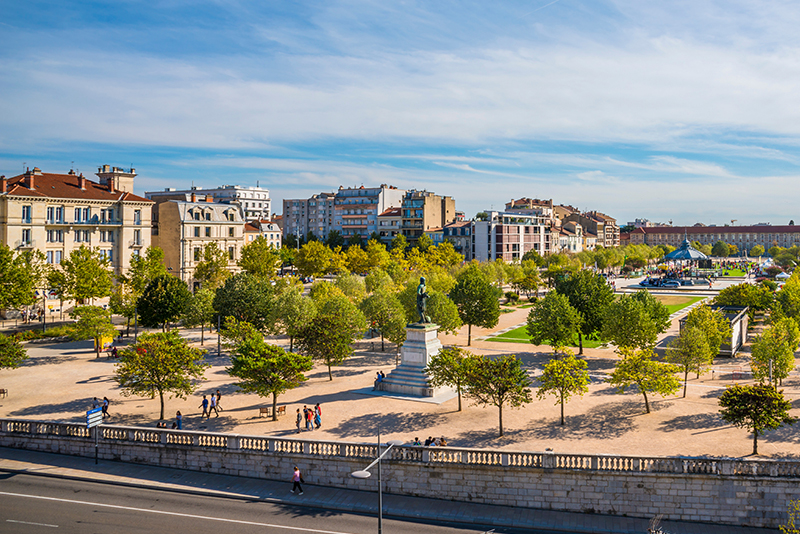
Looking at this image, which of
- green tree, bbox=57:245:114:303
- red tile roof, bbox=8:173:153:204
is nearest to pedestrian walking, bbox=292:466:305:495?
green tree, bbox=57:245:114:303

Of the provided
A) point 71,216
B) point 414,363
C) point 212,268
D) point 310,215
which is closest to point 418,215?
point 310,215

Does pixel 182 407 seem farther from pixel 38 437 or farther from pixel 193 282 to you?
pixel 193 282

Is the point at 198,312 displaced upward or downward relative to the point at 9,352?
upward

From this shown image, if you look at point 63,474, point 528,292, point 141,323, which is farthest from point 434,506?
point 528,292

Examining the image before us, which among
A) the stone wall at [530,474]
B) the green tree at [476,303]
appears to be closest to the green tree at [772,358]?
the stone wall at [530,474]

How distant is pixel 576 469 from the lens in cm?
2250

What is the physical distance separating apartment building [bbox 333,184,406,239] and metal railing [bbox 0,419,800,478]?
120258 millimetres

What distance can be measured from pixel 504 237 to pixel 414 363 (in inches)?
3844

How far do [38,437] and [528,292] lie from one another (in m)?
79.5

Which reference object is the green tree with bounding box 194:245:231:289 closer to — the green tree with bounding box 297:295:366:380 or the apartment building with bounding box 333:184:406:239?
the green tree with bounding box 297:295:366:380

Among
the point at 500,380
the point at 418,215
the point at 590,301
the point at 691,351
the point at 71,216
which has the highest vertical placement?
the point at 418,215

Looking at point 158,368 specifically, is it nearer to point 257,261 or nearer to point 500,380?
point 500,380

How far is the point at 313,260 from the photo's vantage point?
10238 centimetres

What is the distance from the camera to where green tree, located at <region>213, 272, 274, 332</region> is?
51.1 m
